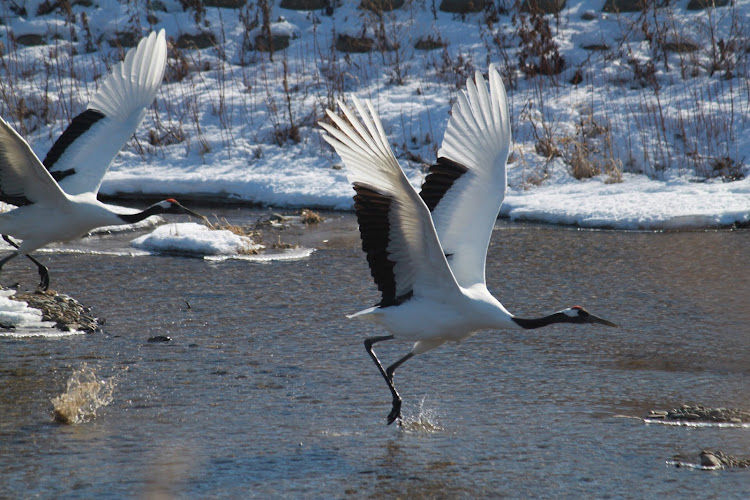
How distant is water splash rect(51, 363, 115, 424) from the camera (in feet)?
13.6

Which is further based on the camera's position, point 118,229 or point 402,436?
point 118,229

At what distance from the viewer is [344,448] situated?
395 centimetres

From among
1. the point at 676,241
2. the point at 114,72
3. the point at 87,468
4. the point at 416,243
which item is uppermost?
the point at 114,72

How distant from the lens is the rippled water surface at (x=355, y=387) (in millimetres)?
3637

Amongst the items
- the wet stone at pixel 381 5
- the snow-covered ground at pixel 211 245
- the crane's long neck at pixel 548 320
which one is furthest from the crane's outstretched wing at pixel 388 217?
the wet stone at pixel 381 5

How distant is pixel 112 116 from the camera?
689 centimetres

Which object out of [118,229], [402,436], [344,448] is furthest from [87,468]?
[118,229]

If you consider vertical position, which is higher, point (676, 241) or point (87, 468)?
point (87, 468)

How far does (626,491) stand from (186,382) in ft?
7.67

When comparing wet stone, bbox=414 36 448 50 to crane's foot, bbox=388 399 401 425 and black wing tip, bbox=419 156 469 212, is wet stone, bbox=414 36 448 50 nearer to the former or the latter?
black wing tip, bbox=419 156 469 212

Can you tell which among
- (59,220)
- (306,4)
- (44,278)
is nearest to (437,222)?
(59,220)

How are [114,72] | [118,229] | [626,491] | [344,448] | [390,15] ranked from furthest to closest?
[390,15]
[118,229]
[114,72]
[344,448]
[626,491]

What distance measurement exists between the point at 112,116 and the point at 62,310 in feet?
5.95

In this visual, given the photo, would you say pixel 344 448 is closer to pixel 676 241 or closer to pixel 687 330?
pixel 687 330
